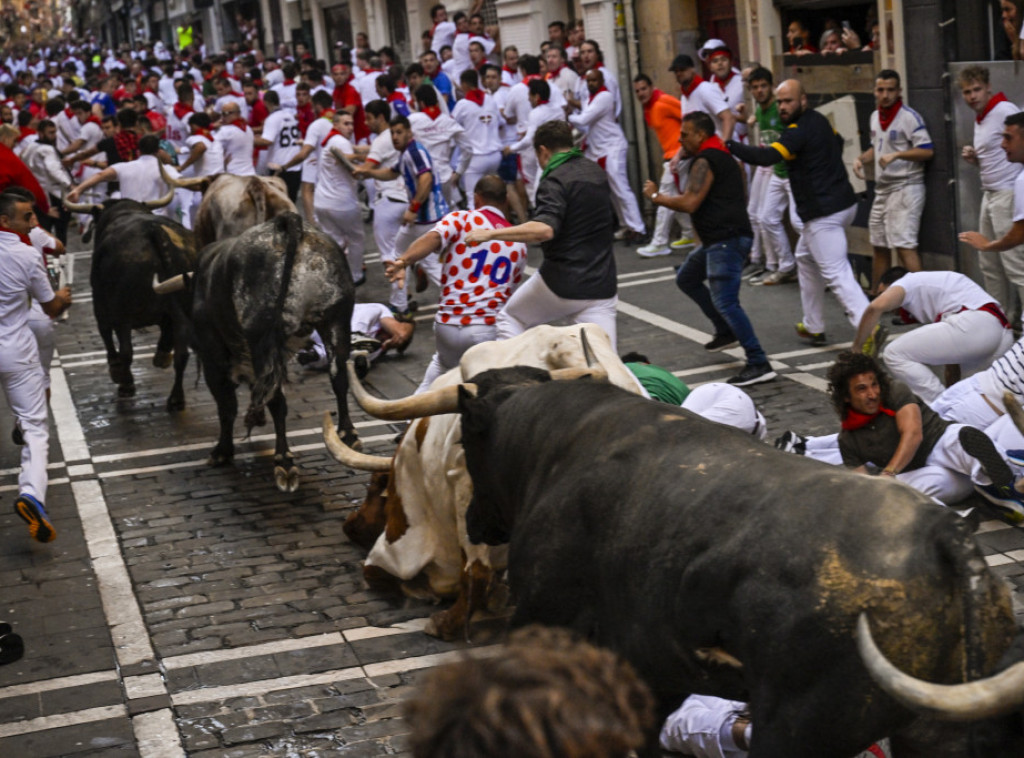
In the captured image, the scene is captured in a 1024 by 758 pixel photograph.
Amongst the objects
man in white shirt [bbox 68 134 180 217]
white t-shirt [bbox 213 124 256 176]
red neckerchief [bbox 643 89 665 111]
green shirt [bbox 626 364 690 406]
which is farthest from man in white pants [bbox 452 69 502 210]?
green shirt [bbox 626 364 690 406]

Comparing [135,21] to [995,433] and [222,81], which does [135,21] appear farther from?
[995,433]

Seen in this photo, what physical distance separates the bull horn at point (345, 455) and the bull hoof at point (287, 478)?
2.57 m

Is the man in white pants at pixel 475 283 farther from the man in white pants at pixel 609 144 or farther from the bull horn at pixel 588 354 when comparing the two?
the man in white pants at pixel 609 144

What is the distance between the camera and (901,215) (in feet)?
40.9

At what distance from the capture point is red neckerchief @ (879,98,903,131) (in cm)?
1242

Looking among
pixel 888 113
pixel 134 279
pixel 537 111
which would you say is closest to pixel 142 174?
pixel 134 279

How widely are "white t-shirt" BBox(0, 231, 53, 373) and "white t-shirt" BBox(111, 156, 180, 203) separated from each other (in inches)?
284

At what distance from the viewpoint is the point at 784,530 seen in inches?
146

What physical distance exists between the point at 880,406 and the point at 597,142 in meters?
10.4

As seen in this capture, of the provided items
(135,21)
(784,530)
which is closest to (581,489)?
(784,530)

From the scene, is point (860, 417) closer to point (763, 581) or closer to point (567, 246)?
point (567, 246)

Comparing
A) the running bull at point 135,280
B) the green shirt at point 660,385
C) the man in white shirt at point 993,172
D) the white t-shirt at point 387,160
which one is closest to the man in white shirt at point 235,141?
the white t-shirt at point 387,160

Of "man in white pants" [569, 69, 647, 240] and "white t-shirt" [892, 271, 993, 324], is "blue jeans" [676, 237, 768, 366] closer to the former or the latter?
"white t-shirt" [892, 271, 993, 324]

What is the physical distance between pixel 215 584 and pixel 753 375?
4.74 metres
